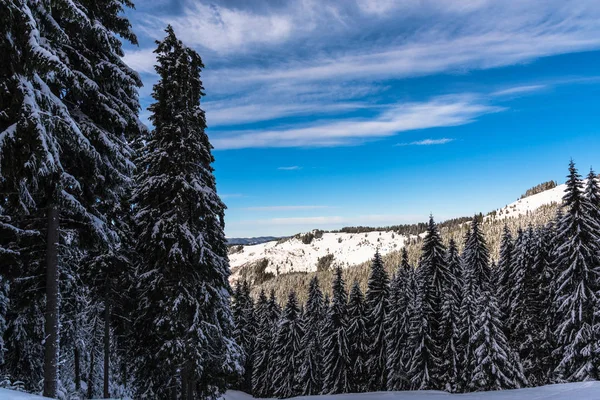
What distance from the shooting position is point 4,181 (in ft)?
29.9

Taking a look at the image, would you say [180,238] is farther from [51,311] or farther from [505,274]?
[505,274]

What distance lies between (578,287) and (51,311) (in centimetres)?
3098

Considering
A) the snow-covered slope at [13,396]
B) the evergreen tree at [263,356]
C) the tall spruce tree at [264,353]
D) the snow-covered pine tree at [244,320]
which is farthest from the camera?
the evergreen tree at [263,356]

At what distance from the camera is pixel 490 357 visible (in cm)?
2928

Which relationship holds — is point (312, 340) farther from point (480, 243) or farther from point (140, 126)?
point (140, 126)

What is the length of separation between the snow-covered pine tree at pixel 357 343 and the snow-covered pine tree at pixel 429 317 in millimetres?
7324

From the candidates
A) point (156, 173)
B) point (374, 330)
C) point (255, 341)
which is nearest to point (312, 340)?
point (374, 330)

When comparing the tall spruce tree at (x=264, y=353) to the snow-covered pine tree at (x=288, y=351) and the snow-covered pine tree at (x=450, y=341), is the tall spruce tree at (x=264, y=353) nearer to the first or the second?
the snow-covered pine tree at (x=288, y=351)

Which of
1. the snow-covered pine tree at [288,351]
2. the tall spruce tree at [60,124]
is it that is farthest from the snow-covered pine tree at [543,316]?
the tall spruce tree at [60,124]

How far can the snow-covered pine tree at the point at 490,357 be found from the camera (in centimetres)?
2909

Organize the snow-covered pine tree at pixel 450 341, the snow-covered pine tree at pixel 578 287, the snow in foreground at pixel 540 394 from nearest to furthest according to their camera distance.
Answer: the snow in foreground at pixel 540 394 < the snow-covered pine tree at pixel 578 287 < the snow-covered pine tree at pixel 450 341

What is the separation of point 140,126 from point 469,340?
29504 millimetres

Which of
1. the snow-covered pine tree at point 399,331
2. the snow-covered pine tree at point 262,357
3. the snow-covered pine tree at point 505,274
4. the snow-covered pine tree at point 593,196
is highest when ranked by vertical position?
the snow-covered pine tree at point 593,196

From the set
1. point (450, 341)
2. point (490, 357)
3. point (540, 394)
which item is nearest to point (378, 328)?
point (450, 341)
